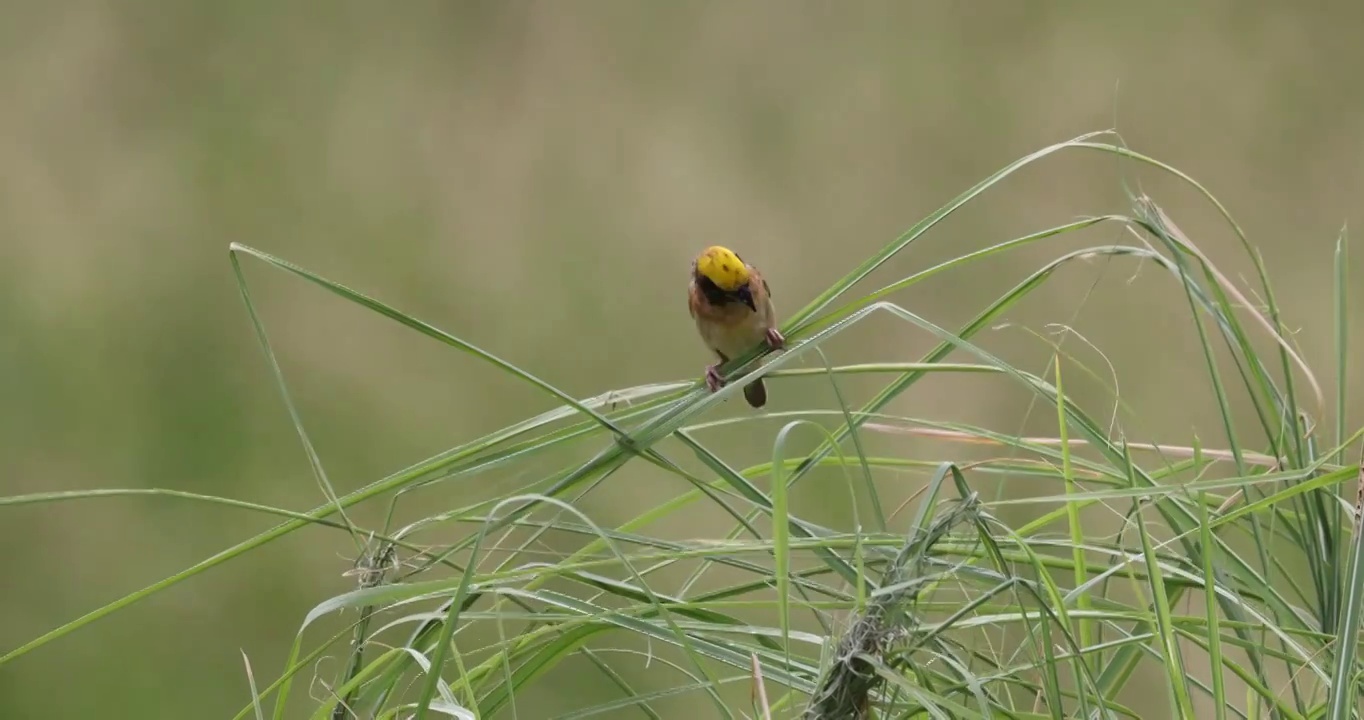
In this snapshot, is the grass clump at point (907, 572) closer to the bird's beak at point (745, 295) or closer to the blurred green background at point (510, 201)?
the bird's beak at point (745, 295)

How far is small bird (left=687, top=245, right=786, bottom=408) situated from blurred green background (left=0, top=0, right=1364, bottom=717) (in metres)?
0.69

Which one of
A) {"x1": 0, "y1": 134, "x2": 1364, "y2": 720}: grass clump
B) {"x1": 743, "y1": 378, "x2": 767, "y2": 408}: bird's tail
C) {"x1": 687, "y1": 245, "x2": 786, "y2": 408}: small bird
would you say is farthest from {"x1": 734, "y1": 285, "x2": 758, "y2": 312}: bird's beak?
{"x1": 0, "y1": 134, "x2": 1364, "y2": 720}: grass clump

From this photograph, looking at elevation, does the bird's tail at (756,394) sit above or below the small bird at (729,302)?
below

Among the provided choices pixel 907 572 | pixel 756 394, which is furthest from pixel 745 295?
pixel 907 572

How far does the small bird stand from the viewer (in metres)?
1.16

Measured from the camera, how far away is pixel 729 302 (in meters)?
1.18

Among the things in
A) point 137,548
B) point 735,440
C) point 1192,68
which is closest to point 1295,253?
point 1192,68

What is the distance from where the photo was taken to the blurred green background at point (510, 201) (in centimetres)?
197

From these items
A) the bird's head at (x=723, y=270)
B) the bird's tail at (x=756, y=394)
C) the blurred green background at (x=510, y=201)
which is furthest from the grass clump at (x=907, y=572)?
the blurred green background at (x=510, y=201)

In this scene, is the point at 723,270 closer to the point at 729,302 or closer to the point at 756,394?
the point at 729,302

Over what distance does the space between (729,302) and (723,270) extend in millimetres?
51

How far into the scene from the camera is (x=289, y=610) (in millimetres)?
1927

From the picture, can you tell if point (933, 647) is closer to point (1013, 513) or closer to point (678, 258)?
point (1013, 513)

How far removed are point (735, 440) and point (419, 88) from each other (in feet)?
3.19
